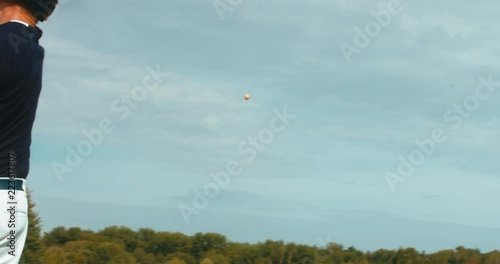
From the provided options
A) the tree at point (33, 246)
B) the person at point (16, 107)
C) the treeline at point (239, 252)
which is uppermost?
the treeline at point (239, 252)

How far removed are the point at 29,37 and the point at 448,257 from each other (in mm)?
60383

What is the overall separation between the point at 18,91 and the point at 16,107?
69 mm

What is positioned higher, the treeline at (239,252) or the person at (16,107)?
the treeline at (239,252)

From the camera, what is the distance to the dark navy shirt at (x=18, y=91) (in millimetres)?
3475

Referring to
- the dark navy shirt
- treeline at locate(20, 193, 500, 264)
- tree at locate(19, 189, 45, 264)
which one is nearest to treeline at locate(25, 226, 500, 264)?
treeline at locate(20, 193, 500, 264)

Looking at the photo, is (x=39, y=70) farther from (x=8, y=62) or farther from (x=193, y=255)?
(x=193, y=255)

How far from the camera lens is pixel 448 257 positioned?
2409 inches

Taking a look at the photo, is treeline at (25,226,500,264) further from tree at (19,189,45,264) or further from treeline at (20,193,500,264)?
tree at (19,189,45,264)

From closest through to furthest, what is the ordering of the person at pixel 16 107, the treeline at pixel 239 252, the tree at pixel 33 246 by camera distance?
the person at pixel 16 107 < the tree at pixel 33 246 < the treeline at pixel 239 252

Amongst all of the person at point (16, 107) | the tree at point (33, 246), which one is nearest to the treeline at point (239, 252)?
the tree at point (33, 246)

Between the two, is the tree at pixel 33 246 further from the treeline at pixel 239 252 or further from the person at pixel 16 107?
the treeline at pixel 239 252

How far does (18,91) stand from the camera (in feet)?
11.7

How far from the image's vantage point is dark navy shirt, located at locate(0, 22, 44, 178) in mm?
3475

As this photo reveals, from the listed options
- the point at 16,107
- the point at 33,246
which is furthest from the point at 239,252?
the point at 16,107
